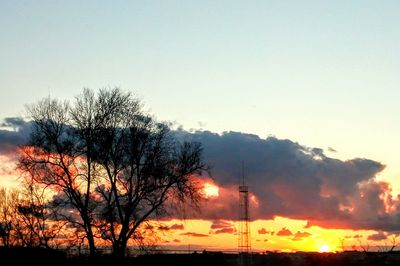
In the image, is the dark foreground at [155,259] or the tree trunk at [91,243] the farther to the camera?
the dark foreground at [155,259]

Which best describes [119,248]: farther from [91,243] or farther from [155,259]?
[155,259]

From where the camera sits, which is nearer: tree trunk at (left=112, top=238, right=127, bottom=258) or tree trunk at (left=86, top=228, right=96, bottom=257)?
tree trunk at (left=86, top=228, right=96, bottom=257)

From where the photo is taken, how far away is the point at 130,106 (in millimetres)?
46344

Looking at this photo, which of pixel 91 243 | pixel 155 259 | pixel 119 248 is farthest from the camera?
pixel 155 259

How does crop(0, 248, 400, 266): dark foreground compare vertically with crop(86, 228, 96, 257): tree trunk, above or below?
below

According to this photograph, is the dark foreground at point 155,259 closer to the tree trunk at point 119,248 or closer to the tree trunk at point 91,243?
the tree trunk at point 119,248

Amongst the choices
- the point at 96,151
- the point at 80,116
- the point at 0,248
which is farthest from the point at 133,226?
the point at 0,248

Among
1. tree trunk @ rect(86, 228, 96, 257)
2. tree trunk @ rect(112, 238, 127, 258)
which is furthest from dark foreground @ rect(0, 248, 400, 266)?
tree trunk @ rect(86, 228, 96, 257)

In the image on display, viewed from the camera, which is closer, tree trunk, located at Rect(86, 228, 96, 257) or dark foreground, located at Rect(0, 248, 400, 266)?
tree trunk, located at Rect(86, 228, 96, 257)

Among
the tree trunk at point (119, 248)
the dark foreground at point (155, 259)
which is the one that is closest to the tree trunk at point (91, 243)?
the dark foreground at point (155, 259)

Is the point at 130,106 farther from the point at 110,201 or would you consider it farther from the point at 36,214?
the point at 36,214

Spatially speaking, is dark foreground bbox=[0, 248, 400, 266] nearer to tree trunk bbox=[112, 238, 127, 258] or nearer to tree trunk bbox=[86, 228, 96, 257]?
tree trunk bbox=[112, 238, 127, 258]

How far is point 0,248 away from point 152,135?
2244 centimetres

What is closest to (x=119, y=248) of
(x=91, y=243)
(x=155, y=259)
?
(x=91, y=243)
